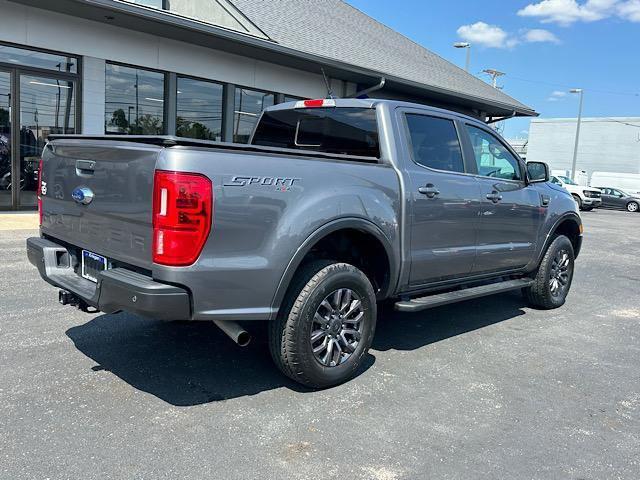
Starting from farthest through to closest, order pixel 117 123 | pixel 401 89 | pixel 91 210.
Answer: pixel 401 89 < pixel 117 123 < pixel 91 210

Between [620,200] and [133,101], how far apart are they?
97.1 feet

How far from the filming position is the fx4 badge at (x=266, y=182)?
10.4ft

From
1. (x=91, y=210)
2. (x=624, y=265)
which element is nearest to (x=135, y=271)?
(x=91, y=210)

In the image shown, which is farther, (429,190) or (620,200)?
(620,200)

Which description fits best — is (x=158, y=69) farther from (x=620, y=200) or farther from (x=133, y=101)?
(x=620, y=200)

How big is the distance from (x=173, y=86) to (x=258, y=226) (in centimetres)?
1028

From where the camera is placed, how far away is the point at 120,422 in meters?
3.20

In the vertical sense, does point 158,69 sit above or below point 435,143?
above

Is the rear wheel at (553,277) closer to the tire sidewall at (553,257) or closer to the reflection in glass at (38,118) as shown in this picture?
the tire sidewall at (553,257)

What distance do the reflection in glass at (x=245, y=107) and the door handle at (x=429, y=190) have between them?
9.97 meters

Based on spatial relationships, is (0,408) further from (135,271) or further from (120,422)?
(135,271)

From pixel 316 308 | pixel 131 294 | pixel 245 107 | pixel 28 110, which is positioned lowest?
pixel 316 308

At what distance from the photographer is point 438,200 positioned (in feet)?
14.8

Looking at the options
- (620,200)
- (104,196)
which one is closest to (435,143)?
(104,196)
